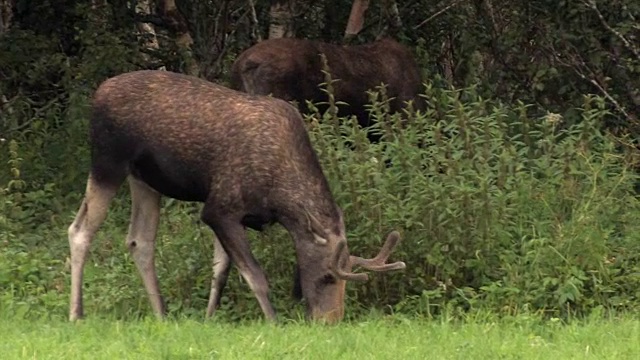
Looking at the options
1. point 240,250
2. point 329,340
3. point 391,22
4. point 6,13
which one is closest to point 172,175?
point 240,250

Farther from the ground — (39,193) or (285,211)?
(285,211)

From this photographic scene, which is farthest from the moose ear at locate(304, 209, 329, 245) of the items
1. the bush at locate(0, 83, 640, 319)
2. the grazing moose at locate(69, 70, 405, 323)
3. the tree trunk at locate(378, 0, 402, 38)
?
the tree trunk at locate(378, 0, 402, 38)

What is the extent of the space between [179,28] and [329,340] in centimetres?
790

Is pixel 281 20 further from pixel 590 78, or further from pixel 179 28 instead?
pixel 590 78

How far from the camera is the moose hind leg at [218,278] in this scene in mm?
10492

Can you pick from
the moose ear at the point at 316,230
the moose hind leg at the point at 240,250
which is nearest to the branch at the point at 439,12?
the moose ear at the point at 316,230

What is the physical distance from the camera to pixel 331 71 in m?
14.4

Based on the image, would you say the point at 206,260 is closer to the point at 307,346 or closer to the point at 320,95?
the point at 307,346

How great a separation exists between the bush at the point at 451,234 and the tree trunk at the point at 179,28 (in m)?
3.83

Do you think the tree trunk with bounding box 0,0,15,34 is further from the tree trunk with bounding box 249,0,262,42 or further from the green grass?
the green grass

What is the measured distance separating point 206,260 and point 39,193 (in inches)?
120

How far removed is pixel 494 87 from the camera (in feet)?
50.2

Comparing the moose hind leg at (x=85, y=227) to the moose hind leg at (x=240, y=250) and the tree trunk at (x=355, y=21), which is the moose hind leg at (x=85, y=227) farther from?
the tree trunk at (x=355, y=21)

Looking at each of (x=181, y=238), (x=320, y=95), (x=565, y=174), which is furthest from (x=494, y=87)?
(x=181, y=238)
